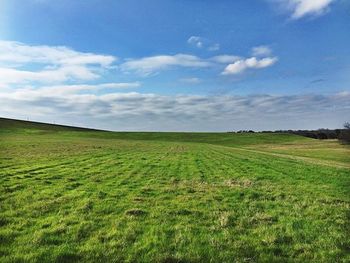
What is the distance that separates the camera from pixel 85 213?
A: 1330 cm

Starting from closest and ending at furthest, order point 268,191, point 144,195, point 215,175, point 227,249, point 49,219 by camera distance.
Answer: point 227,249, point 49,219, point 144,195, point 268,191, point 215,175

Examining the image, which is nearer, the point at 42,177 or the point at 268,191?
the point at 268,191

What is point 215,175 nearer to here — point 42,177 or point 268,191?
point 268,191

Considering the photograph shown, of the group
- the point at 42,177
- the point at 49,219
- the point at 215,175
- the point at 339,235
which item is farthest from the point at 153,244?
the point at 215,175

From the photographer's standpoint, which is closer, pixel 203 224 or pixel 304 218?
pixel 203 224

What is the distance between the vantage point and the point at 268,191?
19.5 metres

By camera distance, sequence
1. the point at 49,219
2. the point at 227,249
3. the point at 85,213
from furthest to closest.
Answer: the point at 85,213 < the point at 49,219 < the point at 227,249

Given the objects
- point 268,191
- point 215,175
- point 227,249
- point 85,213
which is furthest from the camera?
point 215,175

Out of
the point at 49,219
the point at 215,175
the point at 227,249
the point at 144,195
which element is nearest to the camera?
the point at 227,249

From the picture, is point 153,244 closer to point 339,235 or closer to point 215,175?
point 339,235

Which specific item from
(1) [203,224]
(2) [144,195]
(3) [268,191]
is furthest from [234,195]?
(1) [203,224]

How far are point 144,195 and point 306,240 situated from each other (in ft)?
26.8

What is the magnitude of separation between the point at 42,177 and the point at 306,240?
16040mm

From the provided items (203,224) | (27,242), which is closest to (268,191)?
(203,224)
